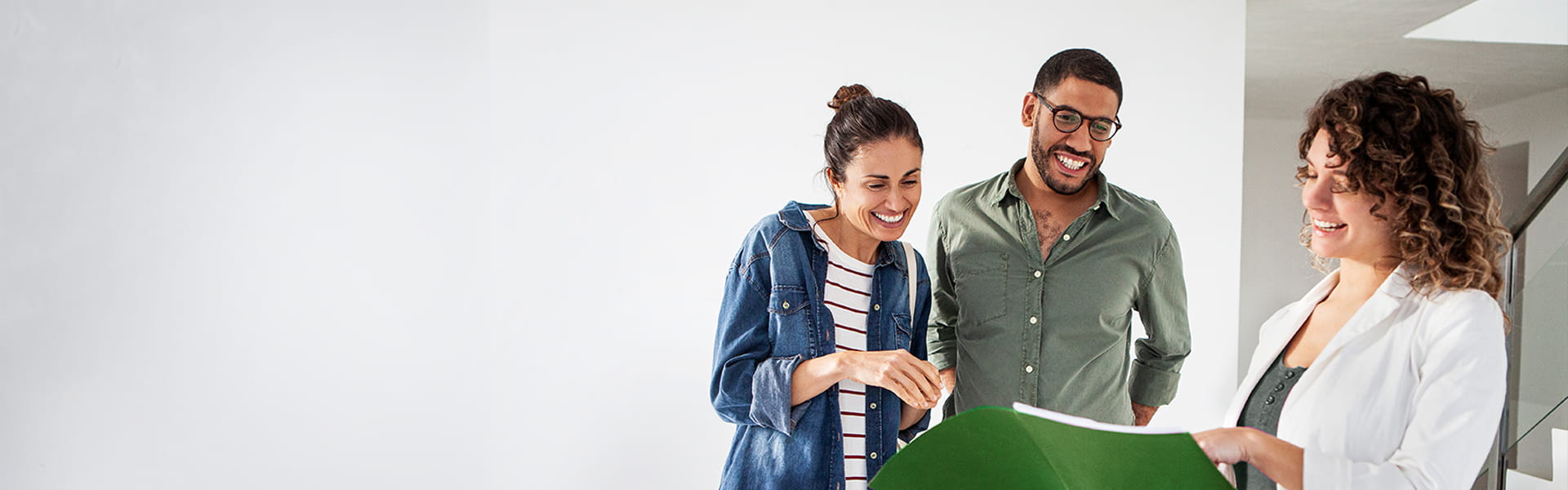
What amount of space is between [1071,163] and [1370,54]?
4.83 meters

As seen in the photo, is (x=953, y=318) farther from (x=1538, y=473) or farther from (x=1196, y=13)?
Answer: (x=1538, y=473)

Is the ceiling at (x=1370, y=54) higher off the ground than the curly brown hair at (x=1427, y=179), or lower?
higher

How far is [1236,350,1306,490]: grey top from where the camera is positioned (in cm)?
129

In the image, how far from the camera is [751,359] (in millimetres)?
1640

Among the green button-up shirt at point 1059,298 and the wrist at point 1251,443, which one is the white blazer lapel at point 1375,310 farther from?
the green button-up shirt at point 1059,298

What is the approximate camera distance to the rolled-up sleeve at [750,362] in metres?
1.59

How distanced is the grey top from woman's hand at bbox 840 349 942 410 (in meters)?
0.41

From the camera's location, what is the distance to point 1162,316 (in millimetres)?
2029

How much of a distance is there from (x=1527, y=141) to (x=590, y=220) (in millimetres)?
7078

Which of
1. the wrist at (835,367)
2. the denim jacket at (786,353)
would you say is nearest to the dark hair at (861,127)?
the denim jacket at (786,353)

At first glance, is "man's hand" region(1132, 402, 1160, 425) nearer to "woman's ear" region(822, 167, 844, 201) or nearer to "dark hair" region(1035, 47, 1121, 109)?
"dark hair" region(1035, 47, 1121, 109)

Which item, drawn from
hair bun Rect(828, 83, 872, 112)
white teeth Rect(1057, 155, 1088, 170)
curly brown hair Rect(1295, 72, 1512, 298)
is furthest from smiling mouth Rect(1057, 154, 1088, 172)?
curly brown hair Rect(1295, 72, 1512, 298)

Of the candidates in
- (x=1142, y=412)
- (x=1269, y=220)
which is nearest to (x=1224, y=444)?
(x=1142, y=412)

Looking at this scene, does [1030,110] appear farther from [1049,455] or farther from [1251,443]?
[1049,455]
